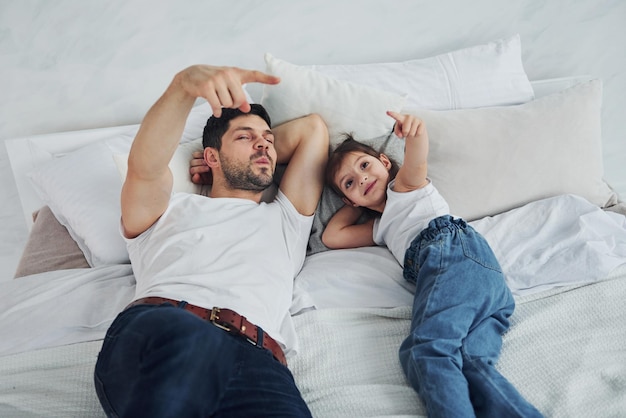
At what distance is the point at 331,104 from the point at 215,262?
2.30 ft

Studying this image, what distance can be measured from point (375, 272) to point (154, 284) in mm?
589

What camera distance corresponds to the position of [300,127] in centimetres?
183

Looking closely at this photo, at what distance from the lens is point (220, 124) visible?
→ 1.71 m

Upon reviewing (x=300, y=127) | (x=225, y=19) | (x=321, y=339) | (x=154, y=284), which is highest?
(x=225, y=19)

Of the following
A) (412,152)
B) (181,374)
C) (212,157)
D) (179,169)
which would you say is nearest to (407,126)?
(412,152)

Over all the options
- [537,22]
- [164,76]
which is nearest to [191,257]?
[164,76]

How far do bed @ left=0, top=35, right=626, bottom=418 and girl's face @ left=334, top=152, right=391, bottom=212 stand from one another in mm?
120

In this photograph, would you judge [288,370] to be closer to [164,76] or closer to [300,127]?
[300,127]

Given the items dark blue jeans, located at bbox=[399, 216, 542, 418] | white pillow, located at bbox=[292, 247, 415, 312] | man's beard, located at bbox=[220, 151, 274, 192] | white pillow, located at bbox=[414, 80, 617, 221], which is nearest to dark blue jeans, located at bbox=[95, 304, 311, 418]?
dark blue jeans, located at bbox=[399, 216, 542, 418]

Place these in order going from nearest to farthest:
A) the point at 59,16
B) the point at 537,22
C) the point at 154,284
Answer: the point at 154,284 < the point at 59,16 < the point at 537,22

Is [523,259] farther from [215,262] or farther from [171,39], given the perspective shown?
[171,39]

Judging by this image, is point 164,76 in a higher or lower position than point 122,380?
higher

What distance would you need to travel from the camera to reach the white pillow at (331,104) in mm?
1876

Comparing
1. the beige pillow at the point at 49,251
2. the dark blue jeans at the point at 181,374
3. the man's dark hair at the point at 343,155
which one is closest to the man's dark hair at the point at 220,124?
the man's dark hair at the point at 343,155
